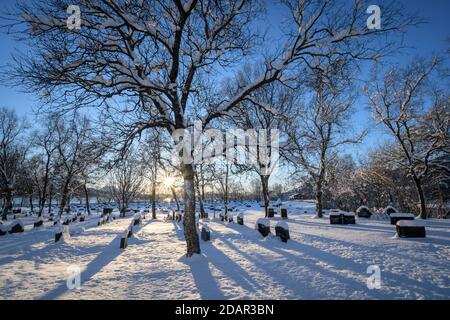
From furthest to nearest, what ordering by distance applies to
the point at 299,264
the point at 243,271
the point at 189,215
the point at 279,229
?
the point at 279,229 → the point at 189,215 → the point at 299,264 → the point at 243,271

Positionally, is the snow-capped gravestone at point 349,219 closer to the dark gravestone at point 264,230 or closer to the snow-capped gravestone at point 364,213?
the snow-capped gravestone at point 364,213

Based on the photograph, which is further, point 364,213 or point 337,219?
point 364,213

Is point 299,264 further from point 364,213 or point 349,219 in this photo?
point 364,213

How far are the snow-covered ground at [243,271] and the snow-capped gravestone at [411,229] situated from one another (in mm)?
471

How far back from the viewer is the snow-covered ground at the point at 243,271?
182 inches

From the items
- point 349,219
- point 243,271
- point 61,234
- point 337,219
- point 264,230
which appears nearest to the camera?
point 243,271

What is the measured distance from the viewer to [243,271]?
6.05 meters

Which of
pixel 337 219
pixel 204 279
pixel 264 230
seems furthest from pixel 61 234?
pixel 337 219

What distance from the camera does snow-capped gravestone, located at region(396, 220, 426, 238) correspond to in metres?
9.41

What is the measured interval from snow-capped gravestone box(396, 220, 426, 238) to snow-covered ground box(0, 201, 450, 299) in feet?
1.55

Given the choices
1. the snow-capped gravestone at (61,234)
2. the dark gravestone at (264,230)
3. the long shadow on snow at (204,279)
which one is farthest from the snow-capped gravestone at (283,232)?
the snow-capped gravestone at (61,234)

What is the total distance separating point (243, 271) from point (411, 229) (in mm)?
8010

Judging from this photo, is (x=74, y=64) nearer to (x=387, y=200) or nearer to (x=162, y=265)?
(x=162, y=265)

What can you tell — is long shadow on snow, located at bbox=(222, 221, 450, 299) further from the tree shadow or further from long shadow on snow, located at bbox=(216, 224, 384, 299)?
the tree shadow
